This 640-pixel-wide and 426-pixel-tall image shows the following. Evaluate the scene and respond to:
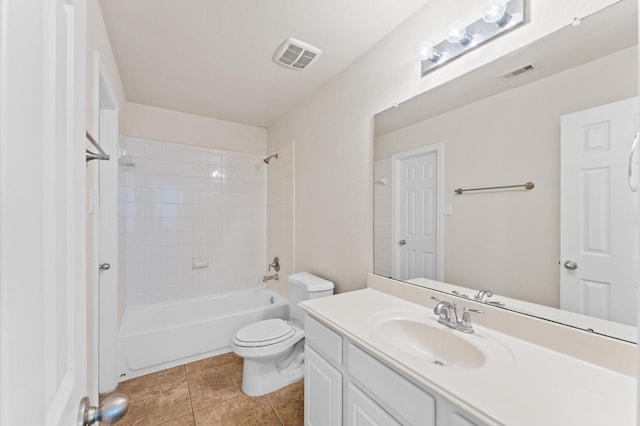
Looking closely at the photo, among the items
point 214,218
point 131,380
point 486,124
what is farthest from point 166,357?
point 486,124

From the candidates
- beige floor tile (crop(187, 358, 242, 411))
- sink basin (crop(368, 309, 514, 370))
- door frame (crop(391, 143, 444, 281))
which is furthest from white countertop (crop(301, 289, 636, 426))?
beige floor tile (crop(187, 358, 242, 411))

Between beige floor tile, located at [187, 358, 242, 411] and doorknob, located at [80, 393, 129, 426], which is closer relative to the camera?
doorknob, located at [80, 393, 129, 426]

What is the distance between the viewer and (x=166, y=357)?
2229 mm

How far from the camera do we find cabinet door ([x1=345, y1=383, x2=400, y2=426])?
940 mm

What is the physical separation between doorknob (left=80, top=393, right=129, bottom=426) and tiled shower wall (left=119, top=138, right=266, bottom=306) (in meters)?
2.23

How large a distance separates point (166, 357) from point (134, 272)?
91 centimetres

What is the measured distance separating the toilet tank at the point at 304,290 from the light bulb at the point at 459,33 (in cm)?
165

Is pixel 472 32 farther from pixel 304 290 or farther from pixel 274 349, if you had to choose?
pixel 274 349

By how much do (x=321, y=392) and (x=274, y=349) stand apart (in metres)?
0.69

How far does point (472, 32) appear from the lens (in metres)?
1.21

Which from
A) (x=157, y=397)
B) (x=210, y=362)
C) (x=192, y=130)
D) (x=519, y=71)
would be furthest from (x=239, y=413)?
(x=192, y=130)

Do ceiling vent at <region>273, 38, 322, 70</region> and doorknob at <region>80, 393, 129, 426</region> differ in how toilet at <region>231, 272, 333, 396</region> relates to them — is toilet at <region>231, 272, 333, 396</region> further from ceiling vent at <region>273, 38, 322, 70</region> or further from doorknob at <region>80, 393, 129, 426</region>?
ceiling vent at <region>273, 38, 322, 70</region>

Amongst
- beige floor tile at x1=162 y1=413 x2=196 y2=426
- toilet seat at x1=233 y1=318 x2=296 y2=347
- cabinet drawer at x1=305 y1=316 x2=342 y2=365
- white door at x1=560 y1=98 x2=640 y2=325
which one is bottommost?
beige floor tile at x1=162 y1=413 x2=196 y2=426

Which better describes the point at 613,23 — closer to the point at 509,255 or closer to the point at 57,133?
the point at 509,255
